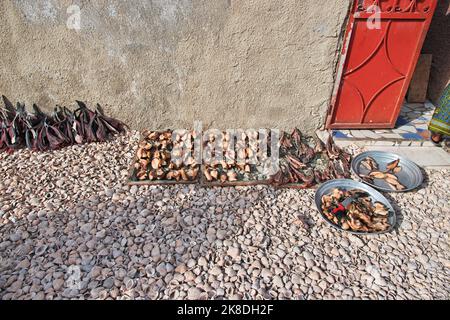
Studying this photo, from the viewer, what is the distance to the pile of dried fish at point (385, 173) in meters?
3.86

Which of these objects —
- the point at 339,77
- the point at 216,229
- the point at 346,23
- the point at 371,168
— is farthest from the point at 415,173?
the point at 216,229

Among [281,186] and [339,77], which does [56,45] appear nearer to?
[281,186]

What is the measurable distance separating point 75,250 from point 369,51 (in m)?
4.45

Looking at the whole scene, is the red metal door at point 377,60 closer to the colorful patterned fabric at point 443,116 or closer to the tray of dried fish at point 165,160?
the colorful patterned fabric at point 443,116

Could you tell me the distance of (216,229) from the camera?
130 inches

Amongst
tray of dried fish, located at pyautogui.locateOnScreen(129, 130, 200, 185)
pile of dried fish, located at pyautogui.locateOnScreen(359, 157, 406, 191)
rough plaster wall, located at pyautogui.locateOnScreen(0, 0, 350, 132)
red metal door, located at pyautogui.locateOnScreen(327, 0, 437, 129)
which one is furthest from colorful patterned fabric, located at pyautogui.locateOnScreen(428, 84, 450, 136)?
tray of dried fish, located at pyautogui.locateOnScreen(129, 130, 200, 185)

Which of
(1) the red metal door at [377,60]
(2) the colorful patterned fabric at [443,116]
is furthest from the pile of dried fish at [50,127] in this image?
(2) the colorful patterned fabric at [443,116]

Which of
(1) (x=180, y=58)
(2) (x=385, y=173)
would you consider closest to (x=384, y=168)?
(2) (x=385, y=173)

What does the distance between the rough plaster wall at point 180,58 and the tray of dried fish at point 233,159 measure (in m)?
0.30

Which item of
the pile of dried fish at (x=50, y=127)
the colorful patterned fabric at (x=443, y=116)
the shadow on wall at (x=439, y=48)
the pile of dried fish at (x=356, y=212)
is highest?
the shadow on wall at (x=439, y=48)

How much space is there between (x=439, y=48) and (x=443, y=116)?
1.87 metres

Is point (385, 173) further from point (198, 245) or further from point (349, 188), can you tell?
point (198, 245)

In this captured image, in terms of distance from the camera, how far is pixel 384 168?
421cm
